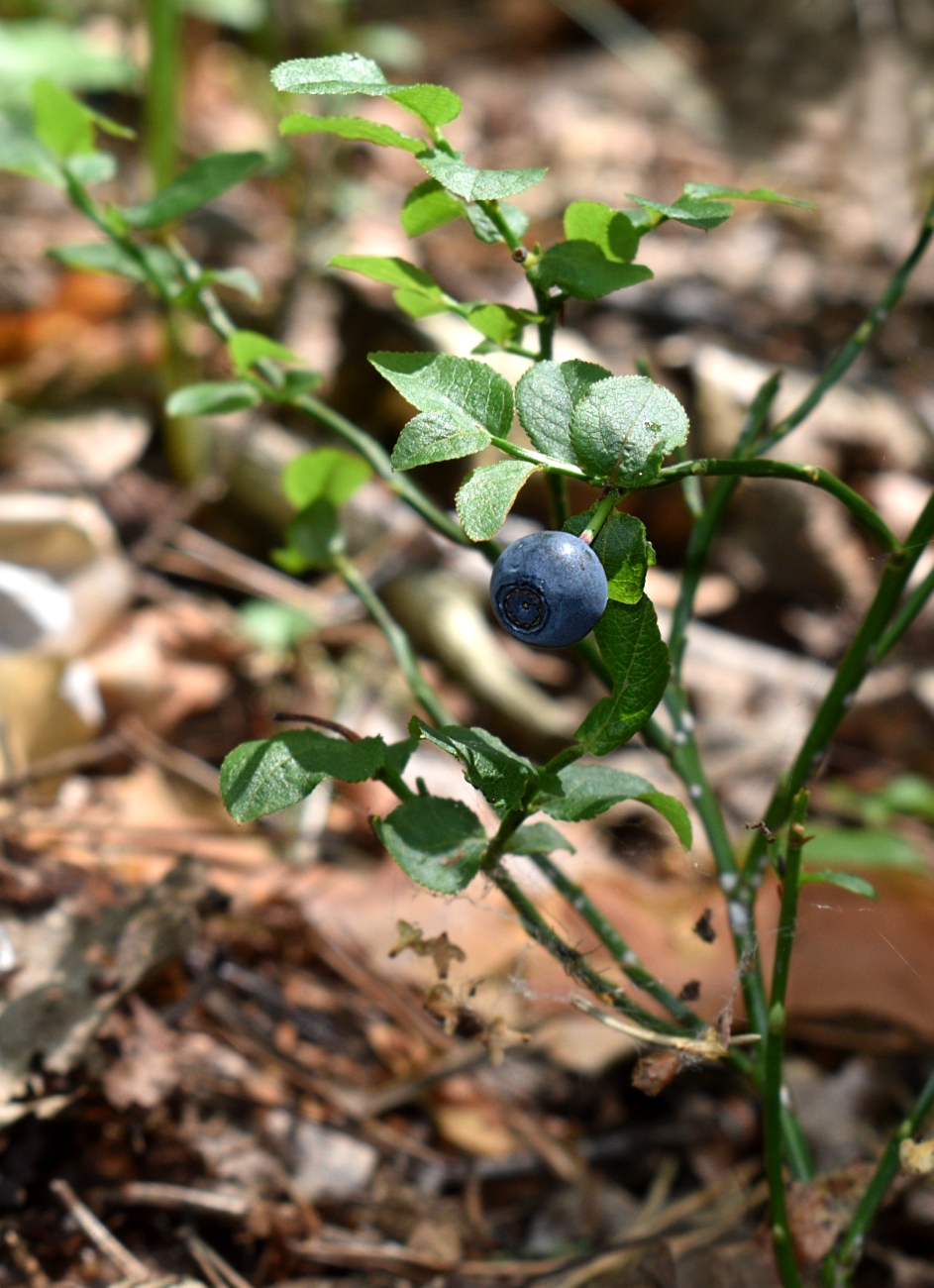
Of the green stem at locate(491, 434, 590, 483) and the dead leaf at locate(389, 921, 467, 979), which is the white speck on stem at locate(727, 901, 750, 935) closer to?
the dead leaf at locate(389, 921, 467, 979)

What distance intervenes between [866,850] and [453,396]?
117 cm

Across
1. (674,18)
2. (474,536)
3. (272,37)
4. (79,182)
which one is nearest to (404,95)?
(474,536)

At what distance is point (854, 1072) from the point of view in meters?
1.31

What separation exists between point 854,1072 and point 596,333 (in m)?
1.73

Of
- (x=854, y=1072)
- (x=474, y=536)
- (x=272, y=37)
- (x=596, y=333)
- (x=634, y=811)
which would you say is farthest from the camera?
(x=272, y=37)

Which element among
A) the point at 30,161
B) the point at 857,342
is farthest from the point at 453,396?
the point at 30,161

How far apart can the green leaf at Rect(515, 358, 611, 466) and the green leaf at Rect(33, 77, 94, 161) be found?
569mm

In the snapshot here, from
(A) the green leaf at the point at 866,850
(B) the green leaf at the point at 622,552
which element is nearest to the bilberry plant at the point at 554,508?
(B) the green leaf at the point at 622,552

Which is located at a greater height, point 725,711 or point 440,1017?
point 440,1017

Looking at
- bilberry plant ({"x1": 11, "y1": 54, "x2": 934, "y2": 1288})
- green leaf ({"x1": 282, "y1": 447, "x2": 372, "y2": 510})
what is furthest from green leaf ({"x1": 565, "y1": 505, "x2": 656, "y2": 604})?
green leaf ({"x1": 282, "y1": 447, "x2": 372, "y2": 510})

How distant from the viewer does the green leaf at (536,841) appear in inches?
27.6

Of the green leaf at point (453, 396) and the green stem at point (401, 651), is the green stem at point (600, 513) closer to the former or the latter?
the green leaf at point (453, 396)

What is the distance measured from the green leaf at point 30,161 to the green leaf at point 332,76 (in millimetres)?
412

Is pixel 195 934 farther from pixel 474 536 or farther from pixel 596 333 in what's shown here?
pixel 596 333
